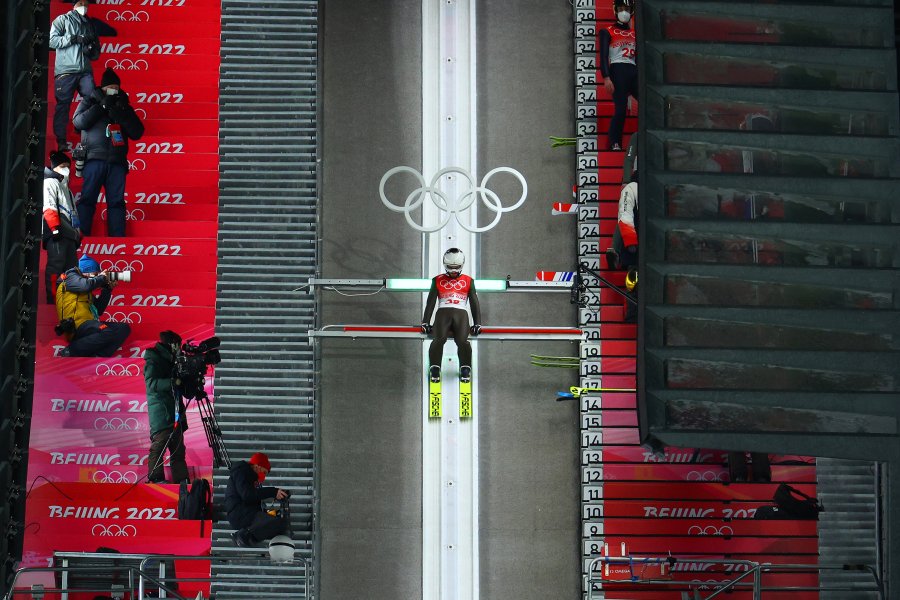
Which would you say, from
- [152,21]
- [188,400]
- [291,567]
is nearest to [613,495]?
[291,567]

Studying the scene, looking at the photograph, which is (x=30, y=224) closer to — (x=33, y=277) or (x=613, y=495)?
(x=33, y=277)

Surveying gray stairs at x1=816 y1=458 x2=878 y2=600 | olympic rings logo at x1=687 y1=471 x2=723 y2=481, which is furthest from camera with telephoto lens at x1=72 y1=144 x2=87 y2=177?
gray stairs at x1=816 y1=458 x2=878 y2=600

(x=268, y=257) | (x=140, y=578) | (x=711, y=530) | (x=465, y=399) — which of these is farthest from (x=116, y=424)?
(x=711, y=530)

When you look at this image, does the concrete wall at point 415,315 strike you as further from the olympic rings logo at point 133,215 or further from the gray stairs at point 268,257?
the olympic rings logo at point 133,215

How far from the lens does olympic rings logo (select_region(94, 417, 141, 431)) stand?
624 inches

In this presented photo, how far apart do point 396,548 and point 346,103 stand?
5.73 metres

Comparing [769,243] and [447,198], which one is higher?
[447,198]

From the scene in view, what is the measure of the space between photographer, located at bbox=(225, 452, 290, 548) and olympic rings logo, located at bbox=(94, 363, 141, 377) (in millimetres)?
1850

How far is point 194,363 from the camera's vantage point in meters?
15.5

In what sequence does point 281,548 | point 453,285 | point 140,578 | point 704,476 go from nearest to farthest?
1. point 140,578
2. point 281,548
3. point 453,285
4. point 704,476

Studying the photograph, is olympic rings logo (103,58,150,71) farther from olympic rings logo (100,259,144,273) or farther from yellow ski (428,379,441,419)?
yellow ski (428,379,441,419)

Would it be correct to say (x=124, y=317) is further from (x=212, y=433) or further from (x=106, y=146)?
(x=106, y=146)

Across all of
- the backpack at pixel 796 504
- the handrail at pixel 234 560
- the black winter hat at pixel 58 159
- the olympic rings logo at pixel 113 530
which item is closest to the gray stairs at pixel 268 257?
the handrail at pixel 234 560

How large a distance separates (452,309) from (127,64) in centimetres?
549
